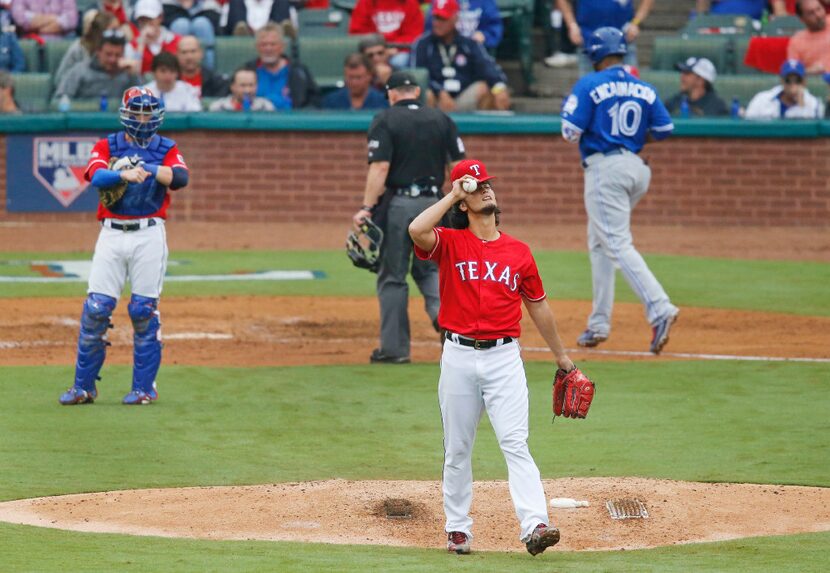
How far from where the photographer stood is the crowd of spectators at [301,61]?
17.3 metres

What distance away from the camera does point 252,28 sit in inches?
757

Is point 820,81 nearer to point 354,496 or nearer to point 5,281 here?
point 5,281

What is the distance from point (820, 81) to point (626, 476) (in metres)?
11.1

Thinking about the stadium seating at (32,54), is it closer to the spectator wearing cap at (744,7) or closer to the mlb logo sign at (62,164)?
the mlb logo sign at (62,164)

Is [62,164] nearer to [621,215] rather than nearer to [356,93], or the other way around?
[356,93]

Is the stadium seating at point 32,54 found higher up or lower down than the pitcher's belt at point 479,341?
lower down

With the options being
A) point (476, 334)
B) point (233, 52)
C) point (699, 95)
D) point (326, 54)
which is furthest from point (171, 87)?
point (476, 334)

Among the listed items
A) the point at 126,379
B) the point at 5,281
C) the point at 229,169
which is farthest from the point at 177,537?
the point at 229,169

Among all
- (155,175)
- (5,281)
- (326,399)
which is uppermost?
(155,175)

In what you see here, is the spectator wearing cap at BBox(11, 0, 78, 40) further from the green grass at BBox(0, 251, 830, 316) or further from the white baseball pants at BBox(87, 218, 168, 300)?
the white baseball pants at BBox(87, 218, 168, 300)

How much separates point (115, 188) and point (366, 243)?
2086 mm

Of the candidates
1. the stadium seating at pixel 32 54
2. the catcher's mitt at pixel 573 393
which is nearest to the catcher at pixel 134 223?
the catcher's mitt at pixel 573 393

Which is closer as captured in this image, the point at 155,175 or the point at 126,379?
the point at 155,175

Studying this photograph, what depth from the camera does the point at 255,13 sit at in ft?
63.1
